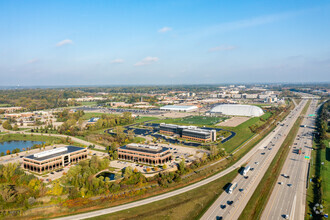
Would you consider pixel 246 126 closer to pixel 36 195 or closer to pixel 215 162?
pixel 215 162

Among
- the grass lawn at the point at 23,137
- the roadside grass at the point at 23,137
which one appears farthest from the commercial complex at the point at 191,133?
the roadside grass at the point at 23,137

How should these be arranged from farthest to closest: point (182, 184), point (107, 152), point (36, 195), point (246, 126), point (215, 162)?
point (246, 126) → point (107, 152) → point (215, 162) → point (182, 184) → point (36, 195)

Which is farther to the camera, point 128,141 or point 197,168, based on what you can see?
point 128,141

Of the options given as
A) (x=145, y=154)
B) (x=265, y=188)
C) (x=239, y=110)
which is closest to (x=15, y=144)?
(x=145, y=154)

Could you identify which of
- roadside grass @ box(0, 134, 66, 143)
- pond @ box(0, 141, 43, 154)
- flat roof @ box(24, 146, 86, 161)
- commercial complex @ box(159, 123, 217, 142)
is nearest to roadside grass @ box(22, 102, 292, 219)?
commercial complex @ box(159, 123, 217, 142)

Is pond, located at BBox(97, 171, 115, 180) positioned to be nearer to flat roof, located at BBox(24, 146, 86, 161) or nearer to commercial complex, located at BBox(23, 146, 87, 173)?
commercial complex, located at BBox(23, 146, 87, 173)

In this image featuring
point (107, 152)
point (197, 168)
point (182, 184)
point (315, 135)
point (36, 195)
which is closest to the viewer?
point (36, 195)

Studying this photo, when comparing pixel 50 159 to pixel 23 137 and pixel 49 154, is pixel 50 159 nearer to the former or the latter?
pixel 49 154

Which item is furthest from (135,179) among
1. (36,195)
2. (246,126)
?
(246,126)
